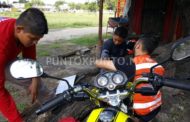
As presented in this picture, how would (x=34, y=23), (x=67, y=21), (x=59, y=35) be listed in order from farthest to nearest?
(x=67, y=21)
(x=59, y=35)
(x=34, y=23)

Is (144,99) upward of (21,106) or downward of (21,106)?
upward

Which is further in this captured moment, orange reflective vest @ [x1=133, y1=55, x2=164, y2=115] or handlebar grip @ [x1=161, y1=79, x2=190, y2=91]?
orange reflective vest @ [x1=133, y1=55, x2=164, y2=115]

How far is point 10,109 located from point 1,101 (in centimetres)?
10

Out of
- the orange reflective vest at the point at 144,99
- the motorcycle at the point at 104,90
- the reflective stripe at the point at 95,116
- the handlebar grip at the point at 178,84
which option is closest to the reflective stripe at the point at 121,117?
the motorcycle at the point at 104,90

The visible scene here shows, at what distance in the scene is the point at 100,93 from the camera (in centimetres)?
234

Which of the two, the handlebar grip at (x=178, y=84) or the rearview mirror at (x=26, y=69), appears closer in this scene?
the handlebar grip at (x=178, y=84)

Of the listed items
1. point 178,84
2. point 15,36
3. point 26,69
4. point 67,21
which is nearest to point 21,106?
point 15,36

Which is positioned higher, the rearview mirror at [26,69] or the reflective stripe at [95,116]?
the rearview mirror at [26,69]

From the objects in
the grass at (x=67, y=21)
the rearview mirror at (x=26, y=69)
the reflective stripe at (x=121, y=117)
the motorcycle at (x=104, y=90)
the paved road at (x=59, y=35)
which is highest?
the rearview mirror at (x=26, y=69)

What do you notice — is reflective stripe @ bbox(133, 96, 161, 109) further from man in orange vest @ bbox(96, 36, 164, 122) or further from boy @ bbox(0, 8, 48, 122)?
boy @ bbox(0, 8, 48, 122)

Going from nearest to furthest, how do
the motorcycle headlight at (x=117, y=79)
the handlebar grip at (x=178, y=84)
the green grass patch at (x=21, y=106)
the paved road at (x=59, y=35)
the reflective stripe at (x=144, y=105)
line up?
the handlebar grip at (x=178, y=84) → the motorcycle headlight at (x=117, y=79) → the reflective stripe at (x=144, y=105) → the green grass patch at (x=21, y=106) → the paved road at (x=59, y=35)

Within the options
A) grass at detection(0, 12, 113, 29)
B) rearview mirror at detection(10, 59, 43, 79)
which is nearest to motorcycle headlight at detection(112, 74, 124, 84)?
rearview mirror at detection(10, 59, 43, 79)

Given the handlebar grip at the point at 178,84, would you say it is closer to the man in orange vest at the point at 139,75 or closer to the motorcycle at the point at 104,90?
the motorcycle at the point at 104,90

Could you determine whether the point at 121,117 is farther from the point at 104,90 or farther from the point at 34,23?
the point at 34,23
